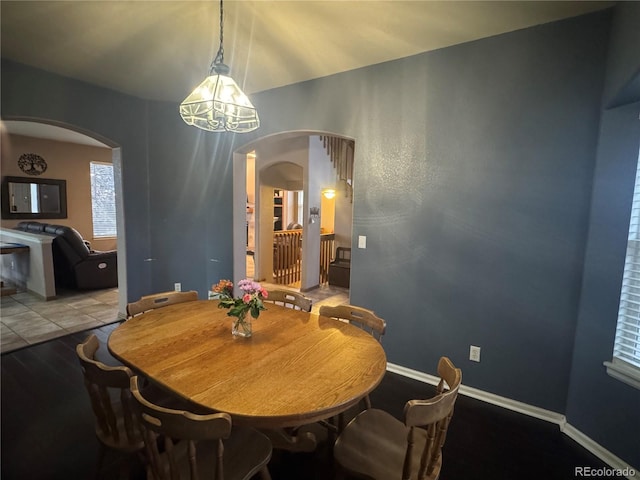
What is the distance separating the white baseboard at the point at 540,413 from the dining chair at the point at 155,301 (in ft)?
6.16

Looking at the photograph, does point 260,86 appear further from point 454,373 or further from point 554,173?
point 454,373

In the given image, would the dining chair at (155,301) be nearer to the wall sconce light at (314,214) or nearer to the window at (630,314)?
the window at (630,314)

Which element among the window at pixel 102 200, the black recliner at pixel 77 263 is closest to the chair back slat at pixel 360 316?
the black recliner at pixel 77 263

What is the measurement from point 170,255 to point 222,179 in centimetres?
123

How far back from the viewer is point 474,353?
2520 mm

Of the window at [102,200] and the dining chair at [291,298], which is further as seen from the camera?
the window at [102,200]

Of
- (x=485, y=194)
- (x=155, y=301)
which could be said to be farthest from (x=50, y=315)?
(x=485, y=194)

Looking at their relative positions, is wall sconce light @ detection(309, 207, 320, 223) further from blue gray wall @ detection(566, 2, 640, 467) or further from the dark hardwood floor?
blue gray wall @ detection(566, 2, 640, 467)

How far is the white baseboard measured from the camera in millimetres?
1836

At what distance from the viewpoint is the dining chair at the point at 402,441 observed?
1.12 metres

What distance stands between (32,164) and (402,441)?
8281mm

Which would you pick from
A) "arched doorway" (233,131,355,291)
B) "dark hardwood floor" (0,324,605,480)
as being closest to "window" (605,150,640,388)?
"dark hardwood floor" (0,324,605,480)

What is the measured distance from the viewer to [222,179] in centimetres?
398

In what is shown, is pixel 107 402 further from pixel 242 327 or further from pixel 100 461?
pixel 242 327
